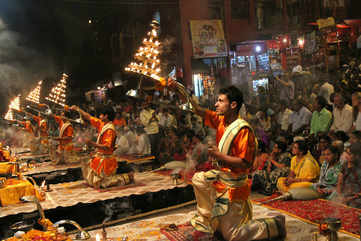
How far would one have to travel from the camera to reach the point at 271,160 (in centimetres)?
673

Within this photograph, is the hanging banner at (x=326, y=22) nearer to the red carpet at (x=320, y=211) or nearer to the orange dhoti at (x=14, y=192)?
the red carpet at (x=320, y=211)

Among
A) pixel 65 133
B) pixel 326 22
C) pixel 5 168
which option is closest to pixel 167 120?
pixel 65 133

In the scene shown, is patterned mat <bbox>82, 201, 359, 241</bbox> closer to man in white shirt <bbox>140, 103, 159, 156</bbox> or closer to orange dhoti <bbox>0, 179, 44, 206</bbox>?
orange dhoti <bbox>0, 179, 44, 206</bbox>

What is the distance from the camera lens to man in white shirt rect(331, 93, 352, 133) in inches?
267

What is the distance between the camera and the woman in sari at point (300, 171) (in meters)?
5.72

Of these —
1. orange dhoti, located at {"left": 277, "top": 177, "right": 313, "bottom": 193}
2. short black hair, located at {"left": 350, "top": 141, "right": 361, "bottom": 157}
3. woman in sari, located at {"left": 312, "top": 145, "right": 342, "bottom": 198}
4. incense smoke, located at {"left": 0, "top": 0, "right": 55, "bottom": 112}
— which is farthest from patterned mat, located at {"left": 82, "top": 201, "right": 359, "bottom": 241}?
incense smoke, located at {"left": 0, "top": 0, "right": 55, "bottom": 112}

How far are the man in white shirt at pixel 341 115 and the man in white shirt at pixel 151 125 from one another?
17.9 ft

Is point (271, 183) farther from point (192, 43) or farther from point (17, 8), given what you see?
point (17, 8)

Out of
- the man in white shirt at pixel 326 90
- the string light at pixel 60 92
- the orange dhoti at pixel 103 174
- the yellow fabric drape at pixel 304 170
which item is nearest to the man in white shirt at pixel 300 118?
the man in white shirt at pixel 326 90

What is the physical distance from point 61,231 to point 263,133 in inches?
238

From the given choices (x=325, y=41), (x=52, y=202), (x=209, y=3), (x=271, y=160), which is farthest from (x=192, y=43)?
(x=52, y=202)

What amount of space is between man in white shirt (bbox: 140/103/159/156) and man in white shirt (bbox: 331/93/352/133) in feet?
17.9

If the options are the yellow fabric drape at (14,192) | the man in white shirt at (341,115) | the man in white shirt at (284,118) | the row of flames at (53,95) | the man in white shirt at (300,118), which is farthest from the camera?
the row of flames at (53,95)

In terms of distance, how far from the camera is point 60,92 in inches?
542
